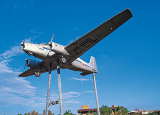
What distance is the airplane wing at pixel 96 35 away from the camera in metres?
19.7

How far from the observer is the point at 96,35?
2173cm

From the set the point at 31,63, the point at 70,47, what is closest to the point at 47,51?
the point at 70,47

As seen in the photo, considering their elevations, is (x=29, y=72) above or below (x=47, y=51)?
below

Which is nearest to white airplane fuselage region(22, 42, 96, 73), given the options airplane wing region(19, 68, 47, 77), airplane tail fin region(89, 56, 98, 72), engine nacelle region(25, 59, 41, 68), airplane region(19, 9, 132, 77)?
airplane region(19, 9, 132, 77)

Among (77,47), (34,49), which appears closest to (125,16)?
(77,47)

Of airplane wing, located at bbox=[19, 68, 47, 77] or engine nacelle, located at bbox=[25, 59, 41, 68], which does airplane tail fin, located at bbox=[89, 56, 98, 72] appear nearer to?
airplane wing, located at bbox=[19, 68, 47, 77]

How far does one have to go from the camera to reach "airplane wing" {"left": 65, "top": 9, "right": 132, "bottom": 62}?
1966cm

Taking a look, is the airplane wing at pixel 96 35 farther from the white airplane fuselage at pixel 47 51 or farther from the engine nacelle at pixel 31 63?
the engine nacelle at pixel 31 63

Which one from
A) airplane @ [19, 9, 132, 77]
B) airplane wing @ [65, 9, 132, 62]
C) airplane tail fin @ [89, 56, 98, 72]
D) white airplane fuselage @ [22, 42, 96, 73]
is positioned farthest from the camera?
airplane tail fin @ [89, 56, 98, 72]

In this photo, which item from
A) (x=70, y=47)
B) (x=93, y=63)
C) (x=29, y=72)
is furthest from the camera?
(x=93, y=63)

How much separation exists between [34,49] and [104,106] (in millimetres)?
77611

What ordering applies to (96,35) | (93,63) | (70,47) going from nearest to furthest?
(96,35) → (70,47) → (93,63)

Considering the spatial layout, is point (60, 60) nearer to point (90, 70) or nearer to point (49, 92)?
point (49, 92)

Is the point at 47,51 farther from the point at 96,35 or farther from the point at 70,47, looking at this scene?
the point at 96,35
